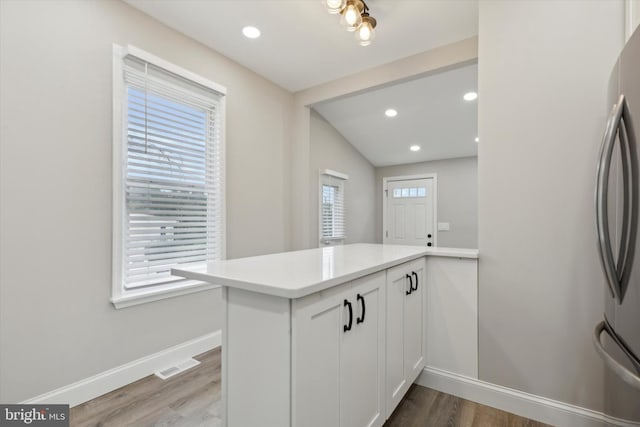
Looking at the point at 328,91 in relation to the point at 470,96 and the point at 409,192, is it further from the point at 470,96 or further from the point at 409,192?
the point at 409,192

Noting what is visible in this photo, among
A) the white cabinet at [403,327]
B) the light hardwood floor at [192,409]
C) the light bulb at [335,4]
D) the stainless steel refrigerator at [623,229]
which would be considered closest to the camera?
the stainless steel refrigerator at [623,229]

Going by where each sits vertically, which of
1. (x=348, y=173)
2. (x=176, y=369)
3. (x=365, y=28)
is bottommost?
(x=176, y=369)

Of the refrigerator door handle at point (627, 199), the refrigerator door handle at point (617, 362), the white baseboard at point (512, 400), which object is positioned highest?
the refrigerator door handle at point (627, 199)

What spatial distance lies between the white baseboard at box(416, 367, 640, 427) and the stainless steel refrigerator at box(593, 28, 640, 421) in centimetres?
54

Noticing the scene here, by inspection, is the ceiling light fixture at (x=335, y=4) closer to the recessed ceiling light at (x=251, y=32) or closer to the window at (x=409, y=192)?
the recessed ceiling light at (x=251, y=32)

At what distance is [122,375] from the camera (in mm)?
2027

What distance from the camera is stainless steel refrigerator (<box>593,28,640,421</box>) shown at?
37.3 inches

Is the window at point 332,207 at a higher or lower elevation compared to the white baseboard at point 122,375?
higher

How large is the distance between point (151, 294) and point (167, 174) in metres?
0.93

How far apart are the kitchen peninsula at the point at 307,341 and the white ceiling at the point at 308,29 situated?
194cm

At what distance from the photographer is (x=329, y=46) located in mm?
2705

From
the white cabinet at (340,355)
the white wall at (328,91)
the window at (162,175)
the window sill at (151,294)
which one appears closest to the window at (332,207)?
the white wall at (328,91)

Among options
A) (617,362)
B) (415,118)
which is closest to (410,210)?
(415,118)

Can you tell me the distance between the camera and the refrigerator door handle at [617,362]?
2.69ft
